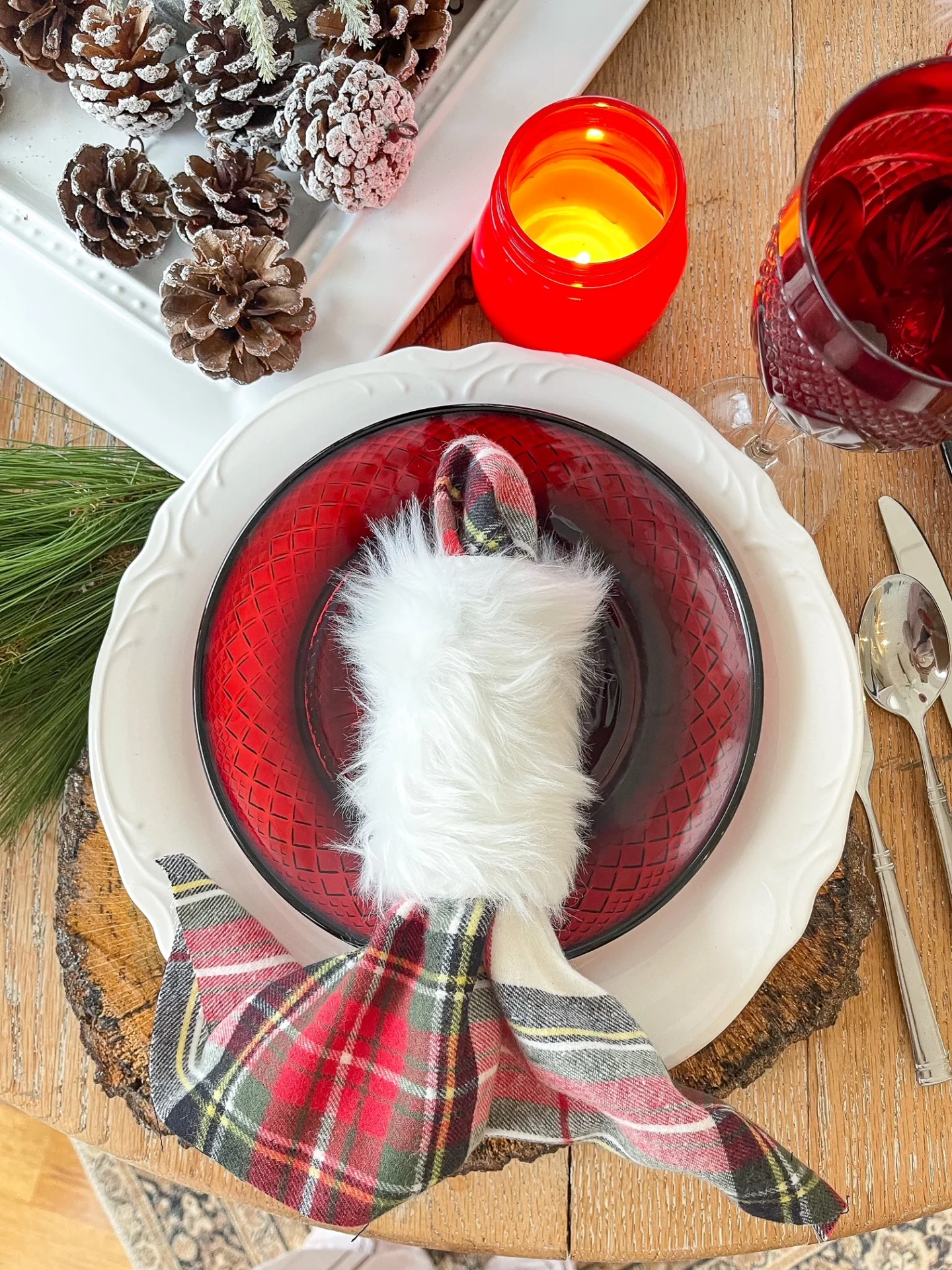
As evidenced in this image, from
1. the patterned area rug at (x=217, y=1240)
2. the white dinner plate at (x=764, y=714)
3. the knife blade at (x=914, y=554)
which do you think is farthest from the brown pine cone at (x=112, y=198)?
the patterned area rug at (x=217, y=1240)

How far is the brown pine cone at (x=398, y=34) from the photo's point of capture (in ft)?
1.22

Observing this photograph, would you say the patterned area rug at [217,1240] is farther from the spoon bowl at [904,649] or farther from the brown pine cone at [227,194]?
the brown pine cone at [227,194]

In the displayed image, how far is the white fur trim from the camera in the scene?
27 cm

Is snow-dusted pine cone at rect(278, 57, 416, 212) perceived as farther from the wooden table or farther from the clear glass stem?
the clear glass stem

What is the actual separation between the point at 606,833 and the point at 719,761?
0.05 meters

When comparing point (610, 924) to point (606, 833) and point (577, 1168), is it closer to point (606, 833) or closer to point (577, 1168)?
point (606, 833)

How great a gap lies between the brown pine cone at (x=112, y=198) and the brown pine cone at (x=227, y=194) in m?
0.01

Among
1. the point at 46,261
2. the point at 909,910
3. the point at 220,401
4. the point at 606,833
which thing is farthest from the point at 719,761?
the point at 46,261

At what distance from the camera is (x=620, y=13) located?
42 cm

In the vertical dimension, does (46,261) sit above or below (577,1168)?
above

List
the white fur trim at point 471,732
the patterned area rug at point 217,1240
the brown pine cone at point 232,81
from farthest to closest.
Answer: the patterned area rug at point 217,1240, the brown pine cone at point 232,81, the white fur trim at point 471,732

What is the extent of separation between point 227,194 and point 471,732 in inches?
10.6

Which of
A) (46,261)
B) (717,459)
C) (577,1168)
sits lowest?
(577,1168)

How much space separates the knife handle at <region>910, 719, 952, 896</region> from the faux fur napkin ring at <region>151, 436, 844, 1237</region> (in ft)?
0.53
